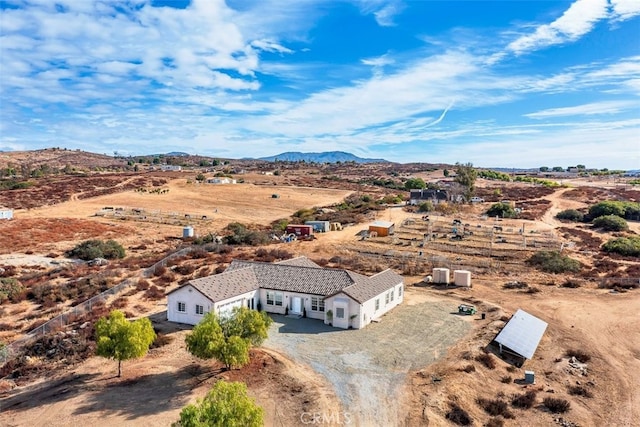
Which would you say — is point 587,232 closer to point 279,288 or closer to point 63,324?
point 279,288

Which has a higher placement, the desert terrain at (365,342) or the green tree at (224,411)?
the green tree at (224,411)

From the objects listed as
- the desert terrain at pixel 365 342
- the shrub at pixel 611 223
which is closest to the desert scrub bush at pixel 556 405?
the desert terrain at pixel 365 342

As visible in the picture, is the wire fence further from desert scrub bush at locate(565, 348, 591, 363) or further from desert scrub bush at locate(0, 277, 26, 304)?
desert scrub bush at locate(565, 348, 591, 363)

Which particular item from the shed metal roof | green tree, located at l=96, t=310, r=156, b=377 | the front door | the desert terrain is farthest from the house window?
green tree, located at l=96, t=310, r=156, b=377

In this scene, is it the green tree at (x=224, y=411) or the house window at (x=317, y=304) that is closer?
the green tree at (x=224, y=411)

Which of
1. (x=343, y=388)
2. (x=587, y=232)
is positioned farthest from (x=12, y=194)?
(x=587, y=232)

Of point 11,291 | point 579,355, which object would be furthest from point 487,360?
point 11,291

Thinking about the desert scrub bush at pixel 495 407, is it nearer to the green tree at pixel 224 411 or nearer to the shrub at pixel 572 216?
the green tree at pixel 224 411
